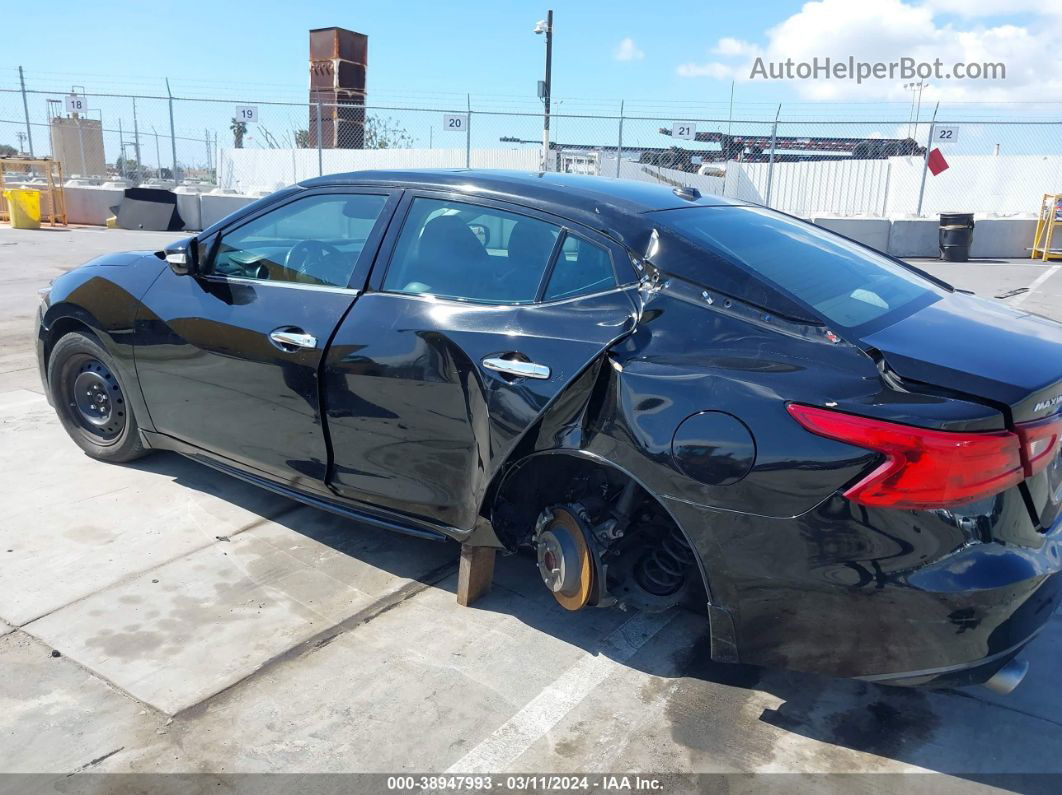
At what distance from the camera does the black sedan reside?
7.58 ft

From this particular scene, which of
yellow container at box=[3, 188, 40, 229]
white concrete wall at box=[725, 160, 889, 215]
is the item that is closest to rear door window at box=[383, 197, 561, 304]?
yellow container at box=[3, 188, 40, 229]

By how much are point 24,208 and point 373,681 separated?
1938 centimetres

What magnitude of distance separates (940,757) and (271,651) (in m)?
2.22

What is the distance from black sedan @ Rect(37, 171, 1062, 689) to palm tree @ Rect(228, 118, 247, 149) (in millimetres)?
19153

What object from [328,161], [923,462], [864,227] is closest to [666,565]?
[923,462]

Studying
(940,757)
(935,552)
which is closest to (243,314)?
(935,552)

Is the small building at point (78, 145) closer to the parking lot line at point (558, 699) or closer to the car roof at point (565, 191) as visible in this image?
the car roof at point (565, 191)

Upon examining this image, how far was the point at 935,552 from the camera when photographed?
229 centimetres

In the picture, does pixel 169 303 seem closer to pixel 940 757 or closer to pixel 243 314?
pixel 243 314

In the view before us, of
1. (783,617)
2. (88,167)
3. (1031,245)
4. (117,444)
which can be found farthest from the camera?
(88,167)

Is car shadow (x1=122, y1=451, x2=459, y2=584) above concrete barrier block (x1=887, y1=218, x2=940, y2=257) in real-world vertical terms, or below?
below

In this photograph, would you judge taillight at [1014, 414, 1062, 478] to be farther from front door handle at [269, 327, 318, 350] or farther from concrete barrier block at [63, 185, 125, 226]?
concrete barrier block at [63, 185, 125, 226]

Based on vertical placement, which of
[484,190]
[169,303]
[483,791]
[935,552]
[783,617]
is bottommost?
[483,791]

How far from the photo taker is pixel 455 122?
64.5 feet
